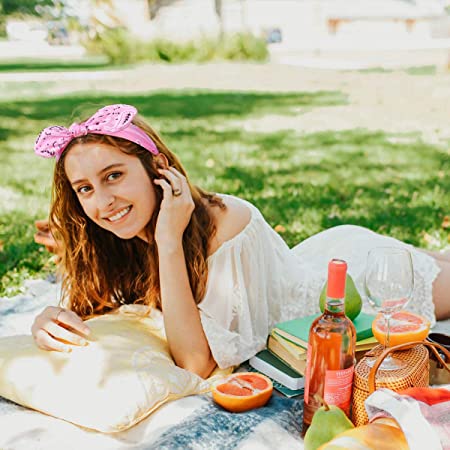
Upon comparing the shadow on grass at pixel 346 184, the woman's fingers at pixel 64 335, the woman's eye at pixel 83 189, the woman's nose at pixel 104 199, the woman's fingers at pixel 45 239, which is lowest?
the shadow on grass at pixel 346 184

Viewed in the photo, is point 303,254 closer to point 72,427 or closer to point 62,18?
point 72,427

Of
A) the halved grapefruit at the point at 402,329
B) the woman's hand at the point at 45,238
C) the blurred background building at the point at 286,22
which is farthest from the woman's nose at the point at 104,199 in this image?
the blurred background building at the point at 286,22

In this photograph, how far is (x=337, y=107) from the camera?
44.8 feet

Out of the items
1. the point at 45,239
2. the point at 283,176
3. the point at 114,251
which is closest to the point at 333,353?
the point at 114,251

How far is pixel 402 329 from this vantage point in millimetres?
2594

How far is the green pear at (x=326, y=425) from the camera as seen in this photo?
2.28m

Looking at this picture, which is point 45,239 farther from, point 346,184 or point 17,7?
point 17,7

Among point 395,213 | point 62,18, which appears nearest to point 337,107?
point 395,213

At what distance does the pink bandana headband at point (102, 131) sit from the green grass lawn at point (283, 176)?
23cm

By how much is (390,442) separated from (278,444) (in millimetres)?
568

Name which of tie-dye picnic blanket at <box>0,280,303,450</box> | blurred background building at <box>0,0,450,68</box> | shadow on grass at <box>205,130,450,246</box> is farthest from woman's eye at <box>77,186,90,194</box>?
blurred background building at <box>0,0,450,68</box>

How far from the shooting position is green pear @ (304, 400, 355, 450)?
228 centimetres

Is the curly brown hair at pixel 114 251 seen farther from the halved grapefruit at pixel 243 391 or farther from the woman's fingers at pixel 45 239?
the woman's fingers at pixel 45 239

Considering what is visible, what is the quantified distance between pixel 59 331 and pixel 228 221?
35.9 inches
